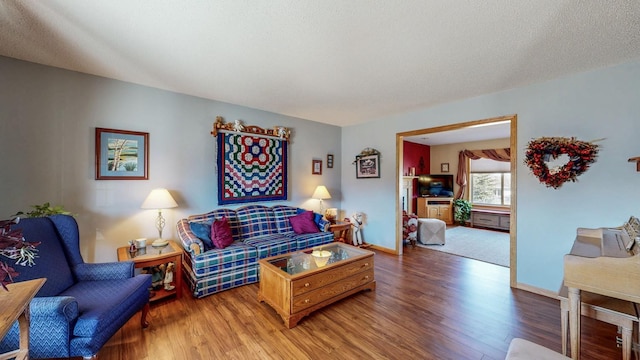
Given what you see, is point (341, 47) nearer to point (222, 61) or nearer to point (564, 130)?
point (222, 61)

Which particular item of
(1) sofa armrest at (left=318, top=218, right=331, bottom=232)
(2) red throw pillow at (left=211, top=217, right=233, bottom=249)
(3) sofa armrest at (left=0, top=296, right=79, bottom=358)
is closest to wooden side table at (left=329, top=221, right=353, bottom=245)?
(1) sofa armrest at (left=318, top=218, right=331, bottom=232)

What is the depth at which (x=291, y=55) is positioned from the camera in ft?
7.13

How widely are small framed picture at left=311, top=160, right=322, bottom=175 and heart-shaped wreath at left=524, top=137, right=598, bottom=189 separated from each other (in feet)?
10.4

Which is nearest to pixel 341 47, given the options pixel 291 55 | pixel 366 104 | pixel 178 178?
pixel 291 55

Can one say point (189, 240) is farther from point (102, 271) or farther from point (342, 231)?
point (342, 231)

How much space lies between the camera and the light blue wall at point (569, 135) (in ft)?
7.61

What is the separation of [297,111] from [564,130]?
3.49 m

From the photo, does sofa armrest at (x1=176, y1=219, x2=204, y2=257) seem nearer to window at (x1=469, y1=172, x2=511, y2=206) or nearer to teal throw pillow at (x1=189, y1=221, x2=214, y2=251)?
teal throw pillow at (x1=189, y1=221, x2=214, y2=251)

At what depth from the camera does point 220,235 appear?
291 centimetres

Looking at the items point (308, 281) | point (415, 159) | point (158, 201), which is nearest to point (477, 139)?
point (415, 159)

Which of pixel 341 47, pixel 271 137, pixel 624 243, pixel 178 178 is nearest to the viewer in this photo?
pixel 624 243

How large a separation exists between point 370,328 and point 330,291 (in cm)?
50

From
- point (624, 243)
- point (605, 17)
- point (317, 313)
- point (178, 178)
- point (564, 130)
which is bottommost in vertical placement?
point (317, 313)

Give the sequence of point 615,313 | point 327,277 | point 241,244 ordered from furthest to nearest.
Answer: point 241,244 < point 327,277 < point 615,313
